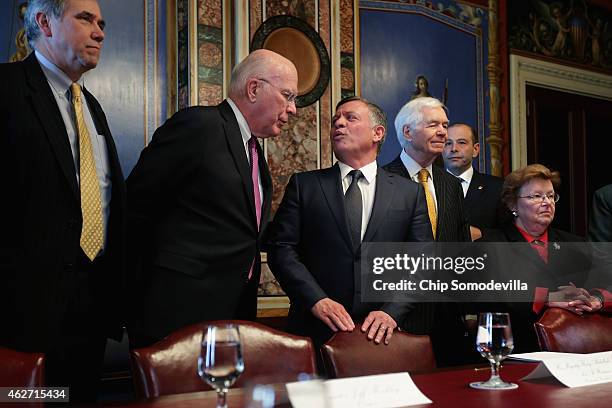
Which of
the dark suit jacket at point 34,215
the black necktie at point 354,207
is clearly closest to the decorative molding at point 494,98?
the black necktie at point 354,207

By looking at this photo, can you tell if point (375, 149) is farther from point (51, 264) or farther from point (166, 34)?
point (166, 34)

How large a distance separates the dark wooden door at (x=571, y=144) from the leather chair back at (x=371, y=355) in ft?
16.8

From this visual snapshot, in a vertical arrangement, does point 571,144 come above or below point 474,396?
above

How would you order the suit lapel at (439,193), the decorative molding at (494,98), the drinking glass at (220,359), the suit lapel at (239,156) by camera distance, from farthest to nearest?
the decorative molding at (494,98) < the suit lapel at (439,193) < the suit lapel at (239,156) < the drinking glass at (220,359)

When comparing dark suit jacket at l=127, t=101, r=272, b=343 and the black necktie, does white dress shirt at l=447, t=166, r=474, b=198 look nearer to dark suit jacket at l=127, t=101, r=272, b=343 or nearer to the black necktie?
the black necktie

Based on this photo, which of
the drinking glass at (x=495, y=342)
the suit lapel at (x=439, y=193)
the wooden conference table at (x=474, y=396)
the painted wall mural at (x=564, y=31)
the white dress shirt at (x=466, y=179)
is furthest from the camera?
the painted wall mural at (x=564, y=31)

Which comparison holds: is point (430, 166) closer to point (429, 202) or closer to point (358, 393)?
point (429, 202)

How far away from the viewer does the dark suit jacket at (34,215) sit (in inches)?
81.0

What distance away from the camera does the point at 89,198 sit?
7.20 ft

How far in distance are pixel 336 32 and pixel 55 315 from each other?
3.91 metres

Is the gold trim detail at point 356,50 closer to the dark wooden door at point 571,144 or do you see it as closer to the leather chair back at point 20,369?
the dark wooden door at point 571,144

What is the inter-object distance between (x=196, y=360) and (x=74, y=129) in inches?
35.7

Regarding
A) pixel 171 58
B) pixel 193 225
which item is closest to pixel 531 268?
pixel 193 225

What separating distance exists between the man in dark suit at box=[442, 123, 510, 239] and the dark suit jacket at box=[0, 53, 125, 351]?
6.35 feet
